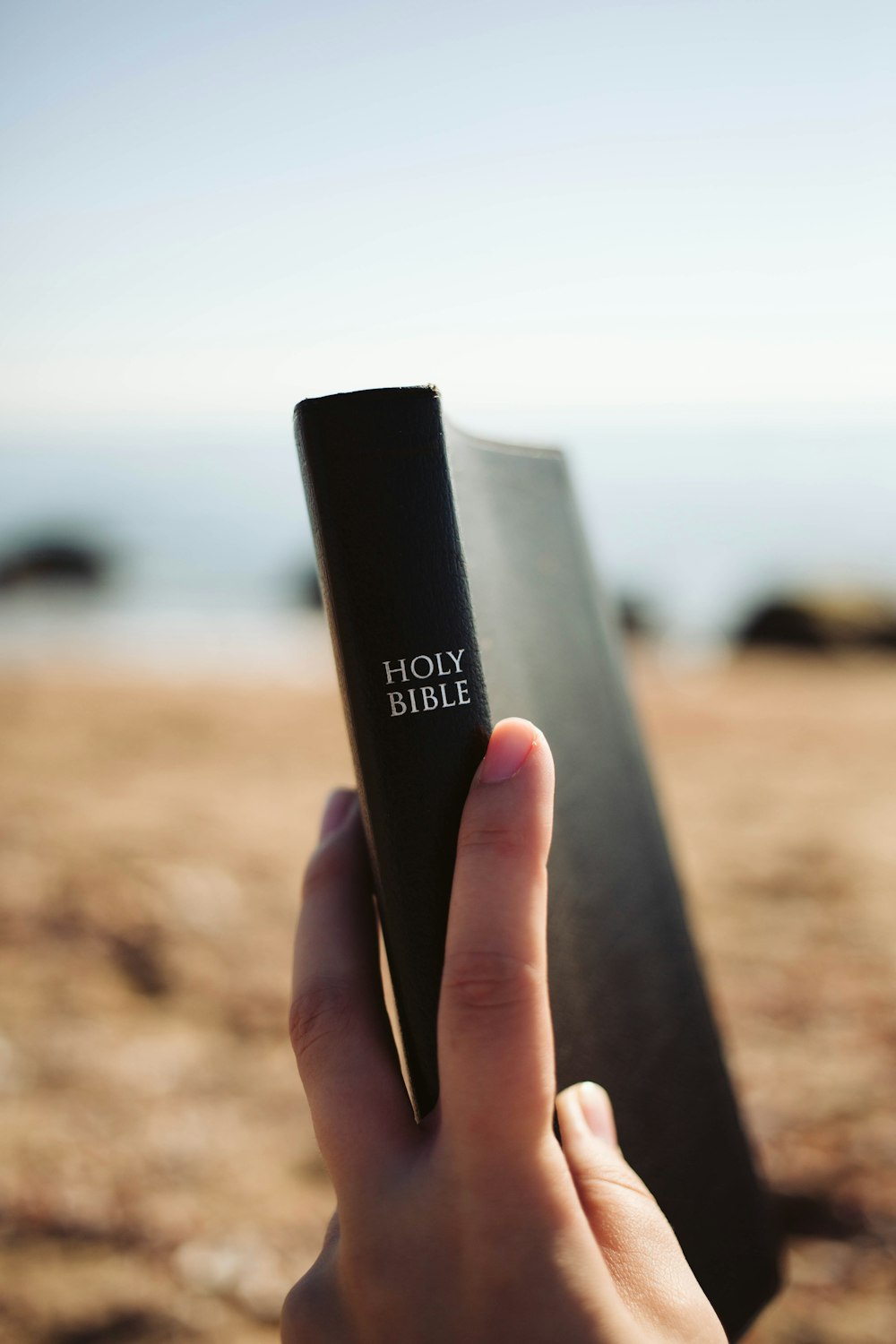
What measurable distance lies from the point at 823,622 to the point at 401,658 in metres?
8.51

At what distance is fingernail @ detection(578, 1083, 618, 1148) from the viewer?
800mm

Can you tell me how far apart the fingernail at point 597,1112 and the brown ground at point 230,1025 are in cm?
88

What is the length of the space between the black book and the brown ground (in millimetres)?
671

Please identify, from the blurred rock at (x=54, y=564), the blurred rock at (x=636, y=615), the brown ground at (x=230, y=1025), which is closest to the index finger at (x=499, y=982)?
the brown ground at (x=230, y=1025)

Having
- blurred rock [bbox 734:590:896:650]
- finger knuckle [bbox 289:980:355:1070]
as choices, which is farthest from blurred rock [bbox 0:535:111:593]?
finger knuckle [bbox 289:980:355:1070]

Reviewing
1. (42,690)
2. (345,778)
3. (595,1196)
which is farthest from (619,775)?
(42,690)

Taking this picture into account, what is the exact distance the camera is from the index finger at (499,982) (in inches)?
23.8

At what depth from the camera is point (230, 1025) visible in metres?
2.15

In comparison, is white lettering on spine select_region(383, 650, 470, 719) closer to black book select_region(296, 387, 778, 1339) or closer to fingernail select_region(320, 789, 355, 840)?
black book select_region(296, 387, 778, 1339)

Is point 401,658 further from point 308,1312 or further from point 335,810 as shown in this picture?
point 308,1312

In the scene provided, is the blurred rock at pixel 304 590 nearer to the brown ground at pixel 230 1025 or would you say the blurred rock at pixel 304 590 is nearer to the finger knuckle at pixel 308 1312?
the brown ground at pixel 230 1025

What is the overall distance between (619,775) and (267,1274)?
106 centimetres

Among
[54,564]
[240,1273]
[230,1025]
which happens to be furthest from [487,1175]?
[54,564]

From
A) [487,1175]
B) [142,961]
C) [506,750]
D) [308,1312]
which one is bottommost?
[142,961]
